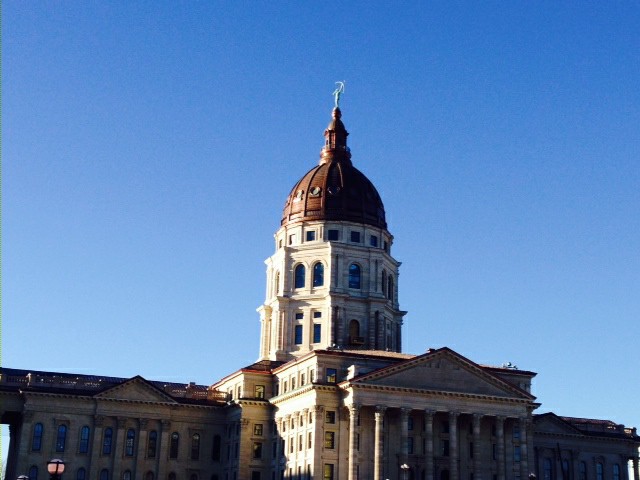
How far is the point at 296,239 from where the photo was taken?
108 metres

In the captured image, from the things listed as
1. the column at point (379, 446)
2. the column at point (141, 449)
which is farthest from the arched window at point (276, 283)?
the column at point (379, 446)

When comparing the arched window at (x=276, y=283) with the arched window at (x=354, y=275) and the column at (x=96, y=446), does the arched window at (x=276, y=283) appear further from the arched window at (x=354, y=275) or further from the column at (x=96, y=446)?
the column at (x=96, y=446)

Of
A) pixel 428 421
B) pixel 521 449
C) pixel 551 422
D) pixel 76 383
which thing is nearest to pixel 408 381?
pixel 428 421

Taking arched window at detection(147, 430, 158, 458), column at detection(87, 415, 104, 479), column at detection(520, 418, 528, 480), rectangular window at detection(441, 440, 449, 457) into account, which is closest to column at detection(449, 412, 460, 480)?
rectangular window at detection(441, 440, 449, 457)

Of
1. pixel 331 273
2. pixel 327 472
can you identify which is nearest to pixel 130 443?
pixel 327 472

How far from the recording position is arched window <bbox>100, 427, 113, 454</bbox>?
92.3m

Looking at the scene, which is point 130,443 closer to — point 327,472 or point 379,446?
point 327,472

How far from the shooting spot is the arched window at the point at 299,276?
10538cm

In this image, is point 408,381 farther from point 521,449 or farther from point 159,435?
point 159,435

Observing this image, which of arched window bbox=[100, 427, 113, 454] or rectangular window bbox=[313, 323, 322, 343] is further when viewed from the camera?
rectangular window bbox=[313, 323, 322, 343]

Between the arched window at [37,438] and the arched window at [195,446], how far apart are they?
616 inches

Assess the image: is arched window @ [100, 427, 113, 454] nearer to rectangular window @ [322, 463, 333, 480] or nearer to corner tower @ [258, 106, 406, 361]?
corner tower @ [258, 106, 406, 361]

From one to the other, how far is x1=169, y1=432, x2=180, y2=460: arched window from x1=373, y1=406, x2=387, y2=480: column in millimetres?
24624

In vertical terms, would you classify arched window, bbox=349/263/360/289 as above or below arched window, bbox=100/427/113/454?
above
